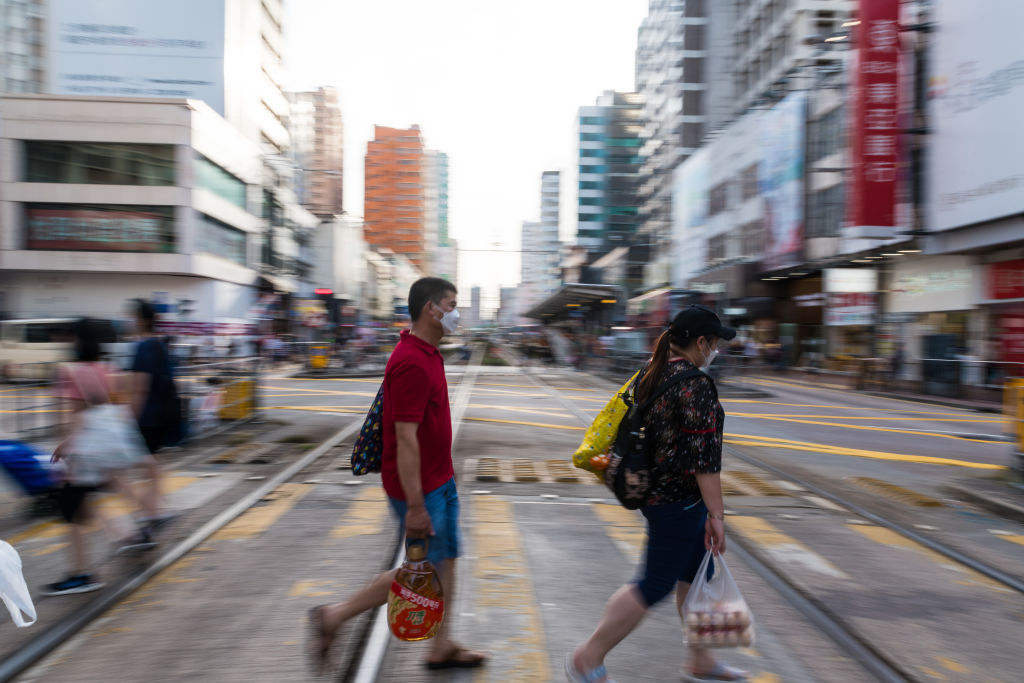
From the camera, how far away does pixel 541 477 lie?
8.48 m

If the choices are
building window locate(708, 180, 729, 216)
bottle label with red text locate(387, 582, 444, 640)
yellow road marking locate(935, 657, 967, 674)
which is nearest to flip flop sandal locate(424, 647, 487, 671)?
bottle label with red text locate(387, 582, 444, 640)

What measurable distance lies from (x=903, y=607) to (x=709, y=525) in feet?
6.74

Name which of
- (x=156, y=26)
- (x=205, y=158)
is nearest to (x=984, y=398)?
(x=205, y=158)

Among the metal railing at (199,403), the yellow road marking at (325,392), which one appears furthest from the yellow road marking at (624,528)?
the yellow road marking at (325,392)

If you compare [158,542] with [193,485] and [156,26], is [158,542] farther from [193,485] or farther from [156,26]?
[156,26]

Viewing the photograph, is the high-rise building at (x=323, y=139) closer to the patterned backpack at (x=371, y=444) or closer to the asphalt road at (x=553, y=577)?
the asphalt road at (x=553, y=577)

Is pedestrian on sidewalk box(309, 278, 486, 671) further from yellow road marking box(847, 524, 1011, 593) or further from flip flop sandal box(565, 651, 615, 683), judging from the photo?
yellow road marking box(847, 524, 1011, 593)

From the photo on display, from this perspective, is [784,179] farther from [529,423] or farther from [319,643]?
[319,643]

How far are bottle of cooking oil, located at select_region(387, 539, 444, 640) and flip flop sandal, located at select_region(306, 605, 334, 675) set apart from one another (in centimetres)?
40

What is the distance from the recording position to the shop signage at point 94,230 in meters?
37.3

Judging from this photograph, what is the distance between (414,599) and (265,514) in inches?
146

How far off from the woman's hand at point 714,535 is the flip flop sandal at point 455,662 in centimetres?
118

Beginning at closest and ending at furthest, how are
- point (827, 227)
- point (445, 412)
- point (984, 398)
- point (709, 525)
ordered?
point (709, 525), point (445, 412), point (984, 398), point (827, 227)

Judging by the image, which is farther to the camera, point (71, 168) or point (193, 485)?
point (71, 168)
